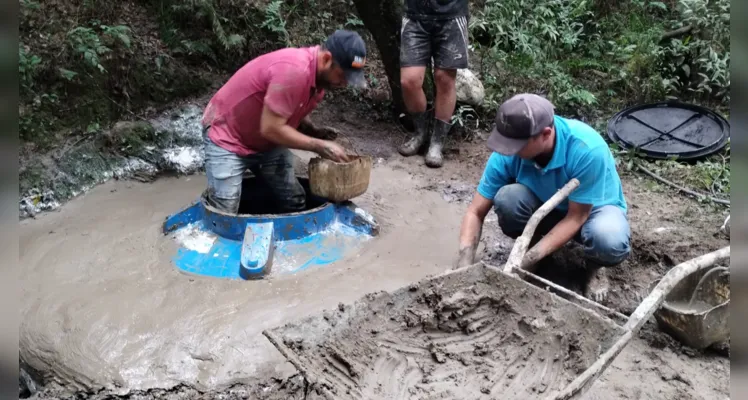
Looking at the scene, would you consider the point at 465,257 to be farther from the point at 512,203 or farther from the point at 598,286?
the point at 598,286

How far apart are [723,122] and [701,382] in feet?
10.3

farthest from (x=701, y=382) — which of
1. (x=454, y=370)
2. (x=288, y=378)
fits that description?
(x=288, y=378)

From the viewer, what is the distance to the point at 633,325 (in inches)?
87.2

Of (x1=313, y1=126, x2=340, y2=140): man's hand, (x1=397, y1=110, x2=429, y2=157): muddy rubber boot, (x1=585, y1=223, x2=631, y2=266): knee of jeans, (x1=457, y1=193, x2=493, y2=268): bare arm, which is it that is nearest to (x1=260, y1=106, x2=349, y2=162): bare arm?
(x1=313, y1=126, x2=340, y2=140): man's hand

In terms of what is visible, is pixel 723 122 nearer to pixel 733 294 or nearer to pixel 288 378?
pixel 288 378

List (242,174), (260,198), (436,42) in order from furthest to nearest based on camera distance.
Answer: (436,42) < (260,198) < (242,174)

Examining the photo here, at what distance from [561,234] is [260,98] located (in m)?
1.79

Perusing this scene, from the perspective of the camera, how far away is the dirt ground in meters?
2.67

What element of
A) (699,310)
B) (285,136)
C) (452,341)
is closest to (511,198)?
(452,341)

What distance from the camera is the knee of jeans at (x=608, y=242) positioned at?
284cm

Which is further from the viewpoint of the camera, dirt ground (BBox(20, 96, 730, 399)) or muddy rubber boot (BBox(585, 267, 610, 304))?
muddy rubber boot (BBox(585, 267, 610, 304))

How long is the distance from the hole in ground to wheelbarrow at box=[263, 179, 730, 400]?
66.1 inches

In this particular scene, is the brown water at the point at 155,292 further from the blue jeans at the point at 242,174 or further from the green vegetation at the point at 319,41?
the green vegetation at the point at 319,41

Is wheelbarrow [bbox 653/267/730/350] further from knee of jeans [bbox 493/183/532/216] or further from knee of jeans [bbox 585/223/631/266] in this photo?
knee of jeans [bbox 493/183/532/216]
